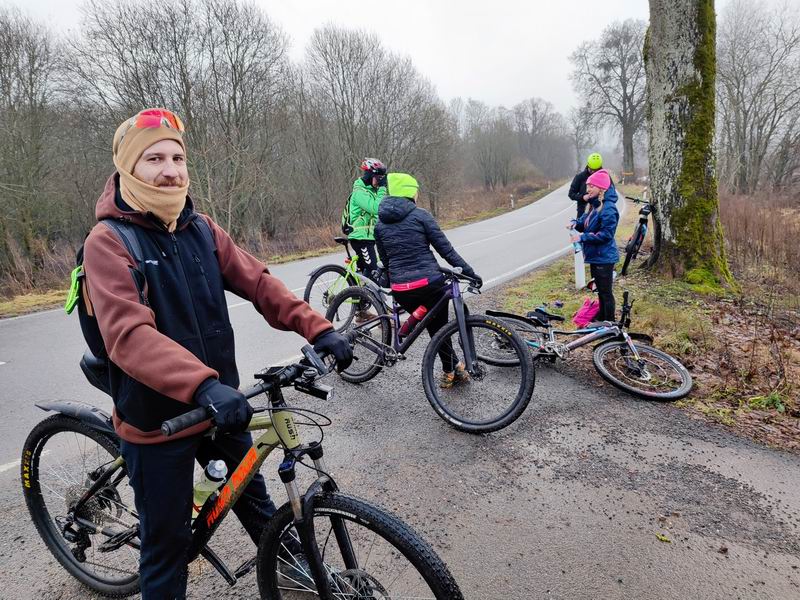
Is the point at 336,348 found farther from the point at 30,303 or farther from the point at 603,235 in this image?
the point at 30,303

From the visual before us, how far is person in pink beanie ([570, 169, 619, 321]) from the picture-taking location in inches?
220

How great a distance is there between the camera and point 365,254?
6371 millimetres

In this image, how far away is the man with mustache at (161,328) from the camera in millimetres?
1552

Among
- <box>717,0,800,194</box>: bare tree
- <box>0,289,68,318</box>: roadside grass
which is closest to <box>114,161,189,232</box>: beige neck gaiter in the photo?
<box>0,289,68,318</box>: roadside grass

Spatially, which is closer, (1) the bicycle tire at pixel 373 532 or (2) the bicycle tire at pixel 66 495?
(1) the bicycle tire at pixel 373 532

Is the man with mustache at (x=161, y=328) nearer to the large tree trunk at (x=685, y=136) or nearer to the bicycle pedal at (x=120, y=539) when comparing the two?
the bicycle pedal at (x=120, y=539)

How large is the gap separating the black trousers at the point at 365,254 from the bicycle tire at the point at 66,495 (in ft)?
13.9

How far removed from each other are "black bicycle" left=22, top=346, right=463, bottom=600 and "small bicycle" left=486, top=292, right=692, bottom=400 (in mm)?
2776

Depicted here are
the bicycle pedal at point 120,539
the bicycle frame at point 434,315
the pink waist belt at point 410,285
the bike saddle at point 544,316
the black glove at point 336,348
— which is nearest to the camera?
the black glove at point 336,348

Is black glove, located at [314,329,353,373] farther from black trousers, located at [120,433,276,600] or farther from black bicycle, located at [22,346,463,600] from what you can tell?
black trousers, located at [120,433,276,600]

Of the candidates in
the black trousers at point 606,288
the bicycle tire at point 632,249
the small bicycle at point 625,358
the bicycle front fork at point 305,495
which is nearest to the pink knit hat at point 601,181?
the black trousers at point 606,288

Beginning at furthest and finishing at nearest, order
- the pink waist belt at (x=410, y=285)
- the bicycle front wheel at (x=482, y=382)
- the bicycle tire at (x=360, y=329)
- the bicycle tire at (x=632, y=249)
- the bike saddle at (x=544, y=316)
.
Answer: the bicycle tire at (x=632, y=249), the bike saddle at (x=544, y=316), the bicycle tire at (x=360, y=329), the pink waist belt at (x=410, y=285), the bicycle front wheel at (x=482, y=382)

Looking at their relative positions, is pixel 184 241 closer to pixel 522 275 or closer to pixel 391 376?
pixel 391 376

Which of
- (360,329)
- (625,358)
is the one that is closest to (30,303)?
(360,329)
